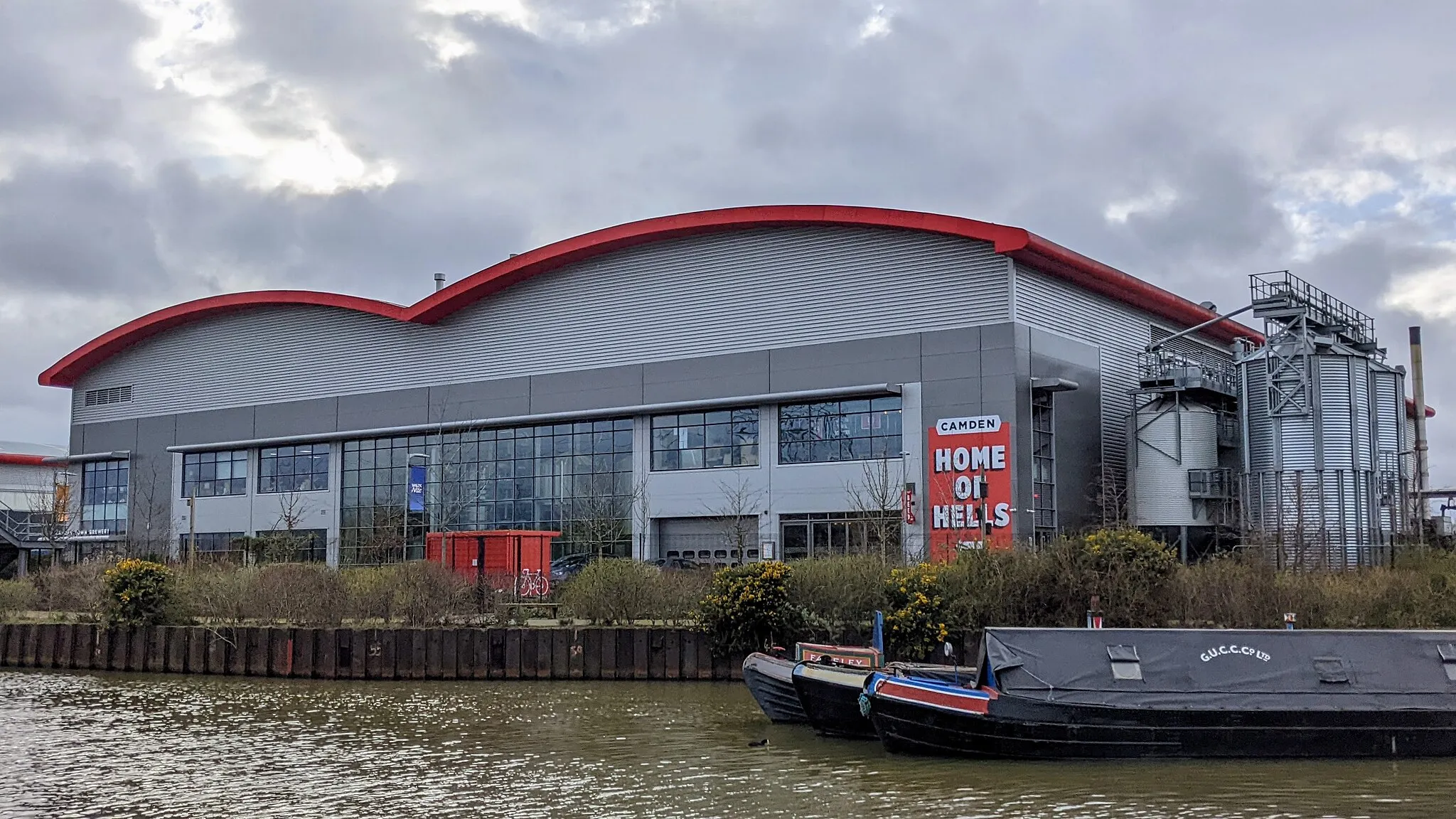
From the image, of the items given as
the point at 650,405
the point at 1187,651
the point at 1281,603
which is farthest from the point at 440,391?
the point at 1187,651

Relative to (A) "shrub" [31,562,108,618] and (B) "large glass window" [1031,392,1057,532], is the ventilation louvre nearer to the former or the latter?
(A) "shrub" [31,562,108,618]

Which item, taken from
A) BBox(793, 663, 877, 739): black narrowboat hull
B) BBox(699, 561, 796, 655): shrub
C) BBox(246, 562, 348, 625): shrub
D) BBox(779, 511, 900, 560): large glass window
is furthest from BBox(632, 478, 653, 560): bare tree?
BBox(793, 663, 877, 739): black narrowboat hull

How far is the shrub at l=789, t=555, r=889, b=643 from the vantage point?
91.8 ft

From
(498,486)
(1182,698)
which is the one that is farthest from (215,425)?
(1182,698)

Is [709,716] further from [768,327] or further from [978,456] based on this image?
[768,327]

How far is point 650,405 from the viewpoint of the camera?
49469mm

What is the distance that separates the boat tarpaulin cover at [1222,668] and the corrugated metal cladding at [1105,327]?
954 inches

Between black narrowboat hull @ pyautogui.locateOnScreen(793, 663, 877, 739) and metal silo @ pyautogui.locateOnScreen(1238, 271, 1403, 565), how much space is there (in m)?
26.1

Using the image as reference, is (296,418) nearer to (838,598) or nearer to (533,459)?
(533,459)

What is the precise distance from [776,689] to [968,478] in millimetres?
21967

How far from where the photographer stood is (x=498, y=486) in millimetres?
54250

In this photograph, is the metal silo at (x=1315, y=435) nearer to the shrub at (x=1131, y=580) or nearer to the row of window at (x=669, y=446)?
the row of window at (x=669, y=446)

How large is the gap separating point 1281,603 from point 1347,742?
7.91m

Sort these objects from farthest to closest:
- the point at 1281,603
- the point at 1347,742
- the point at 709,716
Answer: the point at 1281,603 < the point at 709,716 < the point at 1347,742
